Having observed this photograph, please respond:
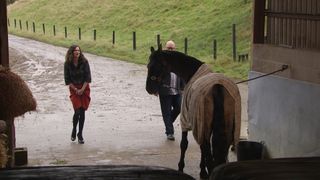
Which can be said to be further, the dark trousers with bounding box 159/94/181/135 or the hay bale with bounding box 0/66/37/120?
the dark trousers with bounding box 159/94/181/135

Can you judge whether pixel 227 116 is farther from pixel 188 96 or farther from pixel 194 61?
pixel 194 61

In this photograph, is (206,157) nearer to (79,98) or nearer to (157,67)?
(157,67)

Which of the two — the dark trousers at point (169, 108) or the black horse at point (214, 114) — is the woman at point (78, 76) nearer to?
the dark trousers at point (169, 108)

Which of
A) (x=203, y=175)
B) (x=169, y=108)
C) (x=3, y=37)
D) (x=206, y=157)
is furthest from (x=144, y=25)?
(x=206, y=157)

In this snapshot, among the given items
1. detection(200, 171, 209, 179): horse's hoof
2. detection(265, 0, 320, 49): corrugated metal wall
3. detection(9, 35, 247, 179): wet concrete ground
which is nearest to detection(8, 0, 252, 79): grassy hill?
detection(9, 35, 247, 179): wet concrete ground

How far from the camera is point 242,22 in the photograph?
28.5m

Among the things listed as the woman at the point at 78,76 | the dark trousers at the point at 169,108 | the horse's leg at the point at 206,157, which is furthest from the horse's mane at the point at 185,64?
the woman at the point at 78,76

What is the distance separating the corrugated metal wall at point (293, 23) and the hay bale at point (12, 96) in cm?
394

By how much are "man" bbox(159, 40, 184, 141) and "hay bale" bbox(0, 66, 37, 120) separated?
14.0 feet

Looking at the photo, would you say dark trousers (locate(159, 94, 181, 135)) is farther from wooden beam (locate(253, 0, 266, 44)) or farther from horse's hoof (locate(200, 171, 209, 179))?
horse's hoof (locate(200, 171, 209, 179))

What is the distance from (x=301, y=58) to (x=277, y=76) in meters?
0.64

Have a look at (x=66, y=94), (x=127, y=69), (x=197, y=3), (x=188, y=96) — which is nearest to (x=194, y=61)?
(x=188, y=96)

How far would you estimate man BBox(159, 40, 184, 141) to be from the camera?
10.2 metres

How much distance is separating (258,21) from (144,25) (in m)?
27.4
